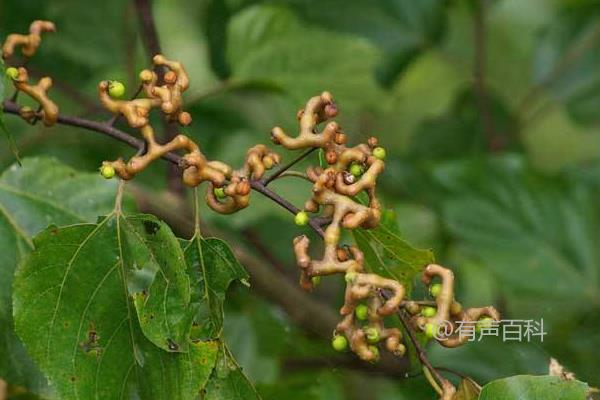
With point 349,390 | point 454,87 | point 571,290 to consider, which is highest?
point 454,87

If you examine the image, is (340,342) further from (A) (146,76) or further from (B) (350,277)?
(A) (146,76)

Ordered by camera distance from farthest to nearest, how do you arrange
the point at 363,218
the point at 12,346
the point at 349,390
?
the point at 349,390
the point at 12,346
the point at 363,218

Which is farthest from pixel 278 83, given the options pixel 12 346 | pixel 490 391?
pixel 490 391

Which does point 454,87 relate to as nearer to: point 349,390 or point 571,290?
point 349,390

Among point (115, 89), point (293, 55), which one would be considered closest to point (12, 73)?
point (115, 89)

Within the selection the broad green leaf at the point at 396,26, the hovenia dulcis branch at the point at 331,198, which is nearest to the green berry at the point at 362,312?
the hovenia dulcis branch at the point at 331,198

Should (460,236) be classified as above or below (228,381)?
below

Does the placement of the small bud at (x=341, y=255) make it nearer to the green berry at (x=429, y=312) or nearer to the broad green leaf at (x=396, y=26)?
the green berry at (x=429, y=312)
